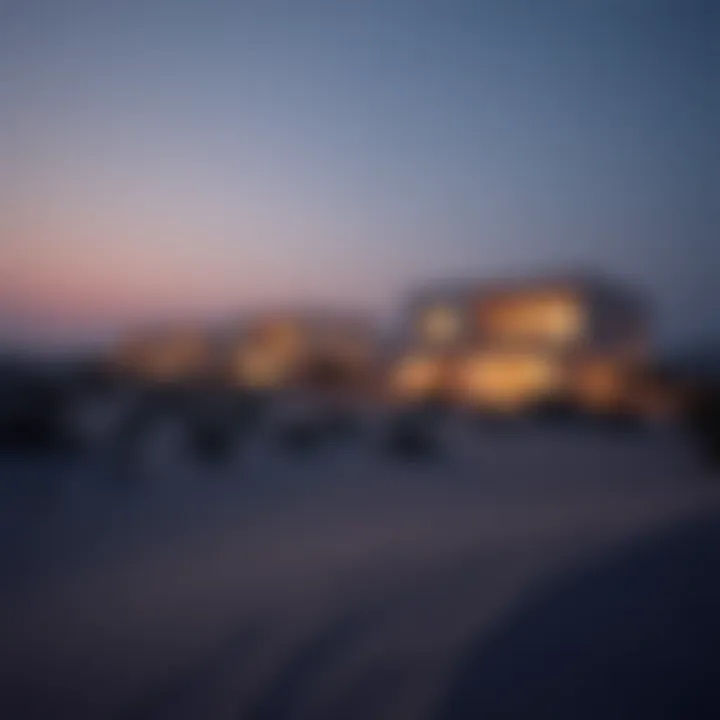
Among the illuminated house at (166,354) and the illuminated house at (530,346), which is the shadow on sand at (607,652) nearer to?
the illuminated house at (166,354)

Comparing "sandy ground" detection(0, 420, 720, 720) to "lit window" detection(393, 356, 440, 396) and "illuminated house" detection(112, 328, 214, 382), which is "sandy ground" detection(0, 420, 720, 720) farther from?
"lit window" detection(393, 356, 440, 396)

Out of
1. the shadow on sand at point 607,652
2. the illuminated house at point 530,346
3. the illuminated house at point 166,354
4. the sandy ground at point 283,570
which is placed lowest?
the shadow on sand at point 607,652

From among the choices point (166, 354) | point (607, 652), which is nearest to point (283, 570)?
point (607, 652)

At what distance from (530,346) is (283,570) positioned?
54.8 ft

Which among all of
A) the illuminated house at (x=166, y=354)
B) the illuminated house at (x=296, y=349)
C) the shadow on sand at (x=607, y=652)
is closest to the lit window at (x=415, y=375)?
the illuminated house at (x=296, y=349)

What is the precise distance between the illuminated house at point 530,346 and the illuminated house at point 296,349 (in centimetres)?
197

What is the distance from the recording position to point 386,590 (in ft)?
17.3

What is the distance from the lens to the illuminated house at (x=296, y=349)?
20.1m

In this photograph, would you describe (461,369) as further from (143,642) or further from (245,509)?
(143,642)

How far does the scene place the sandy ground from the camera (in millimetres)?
3826

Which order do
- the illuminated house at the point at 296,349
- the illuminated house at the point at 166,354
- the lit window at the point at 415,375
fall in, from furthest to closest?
the lit window at the point at 415,375 → the illuminated house at the point at 296,349 → the illuminated house at the point at 166,354

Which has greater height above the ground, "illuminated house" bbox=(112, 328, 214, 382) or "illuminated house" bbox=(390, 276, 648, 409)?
"illuminated house" bbox=(112, 328, 214, 382)

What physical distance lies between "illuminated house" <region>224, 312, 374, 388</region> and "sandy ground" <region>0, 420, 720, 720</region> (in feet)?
32.3

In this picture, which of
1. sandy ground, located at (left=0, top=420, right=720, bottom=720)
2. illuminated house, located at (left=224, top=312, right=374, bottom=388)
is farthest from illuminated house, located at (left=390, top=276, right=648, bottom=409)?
sandy ground, located at (left=0, top=420, right=720, bottom=720)
